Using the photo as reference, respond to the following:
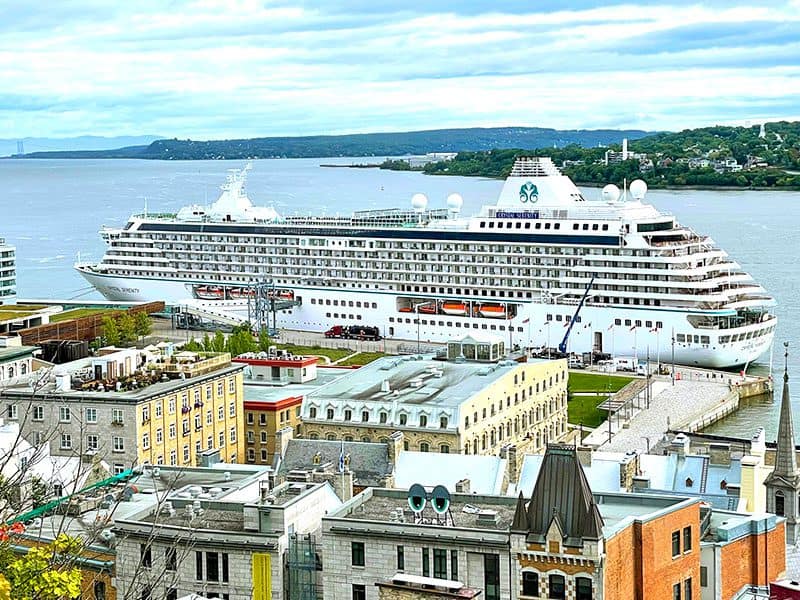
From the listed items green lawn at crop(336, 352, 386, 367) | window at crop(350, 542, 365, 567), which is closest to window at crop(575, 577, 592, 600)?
window at crop(350, 542, 365, 567)

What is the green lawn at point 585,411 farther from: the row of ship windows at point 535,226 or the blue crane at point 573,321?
the row of ship windows at point 535,226

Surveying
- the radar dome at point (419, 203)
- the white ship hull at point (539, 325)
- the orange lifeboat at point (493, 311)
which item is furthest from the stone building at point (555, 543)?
the radar dome at point (419, 203)

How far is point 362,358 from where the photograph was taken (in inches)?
3536

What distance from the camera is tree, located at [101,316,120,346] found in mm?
85081

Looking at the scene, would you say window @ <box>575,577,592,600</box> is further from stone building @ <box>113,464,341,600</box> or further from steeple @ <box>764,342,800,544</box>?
steeple @ <box>764,342,800,544</box>

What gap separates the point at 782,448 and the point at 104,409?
21.8 meters

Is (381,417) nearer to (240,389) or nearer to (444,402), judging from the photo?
(444,402)

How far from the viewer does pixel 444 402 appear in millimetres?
49969

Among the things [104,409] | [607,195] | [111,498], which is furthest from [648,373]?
[111,498]

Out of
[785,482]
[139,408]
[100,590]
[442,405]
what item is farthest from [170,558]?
[442,405]

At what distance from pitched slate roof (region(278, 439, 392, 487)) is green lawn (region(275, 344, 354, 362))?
44.8m

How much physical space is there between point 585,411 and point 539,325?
23385 mm

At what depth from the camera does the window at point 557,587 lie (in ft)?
89.0

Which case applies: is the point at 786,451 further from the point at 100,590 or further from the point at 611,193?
the point at 611,193
